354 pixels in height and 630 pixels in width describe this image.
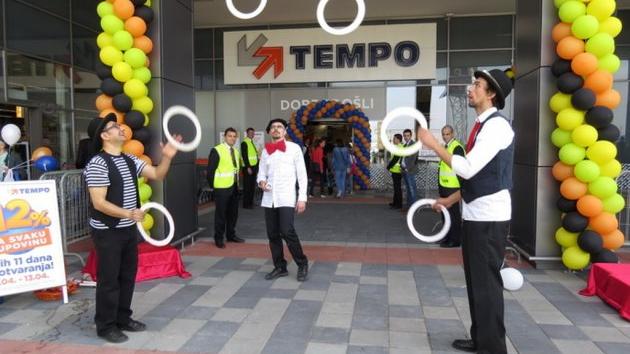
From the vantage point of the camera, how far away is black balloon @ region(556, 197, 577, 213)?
5.41 m

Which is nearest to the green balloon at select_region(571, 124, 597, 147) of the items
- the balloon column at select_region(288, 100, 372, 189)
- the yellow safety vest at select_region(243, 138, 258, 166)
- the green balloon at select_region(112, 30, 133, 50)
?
the green balloon at select_region(112, 30, 133, 50)

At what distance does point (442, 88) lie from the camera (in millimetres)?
14453

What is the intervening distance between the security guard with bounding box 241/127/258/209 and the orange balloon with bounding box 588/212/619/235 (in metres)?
6.86

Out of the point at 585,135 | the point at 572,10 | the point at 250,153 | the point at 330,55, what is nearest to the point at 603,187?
the point at 585,135

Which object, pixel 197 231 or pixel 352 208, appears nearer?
pixel 197 231

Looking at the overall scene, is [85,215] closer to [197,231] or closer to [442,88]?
[197,231]

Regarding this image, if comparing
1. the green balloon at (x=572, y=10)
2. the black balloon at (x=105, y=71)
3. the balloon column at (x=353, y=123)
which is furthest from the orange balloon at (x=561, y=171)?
the balloon column at (x=353, y=123)

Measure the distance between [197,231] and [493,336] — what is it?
5.23 m

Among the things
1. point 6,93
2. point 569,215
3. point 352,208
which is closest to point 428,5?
point 352,208

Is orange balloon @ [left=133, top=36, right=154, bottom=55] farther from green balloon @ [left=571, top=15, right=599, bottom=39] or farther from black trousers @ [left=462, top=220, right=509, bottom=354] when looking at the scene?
green balloon @ [left=571, top=15, right=599, bottom=39]

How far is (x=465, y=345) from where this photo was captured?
358 cm

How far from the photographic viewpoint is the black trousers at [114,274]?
366 cm

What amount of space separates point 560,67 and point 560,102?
394mm

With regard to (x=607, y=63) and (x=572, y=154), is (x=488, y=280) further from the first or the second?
(x=607, y=63)
